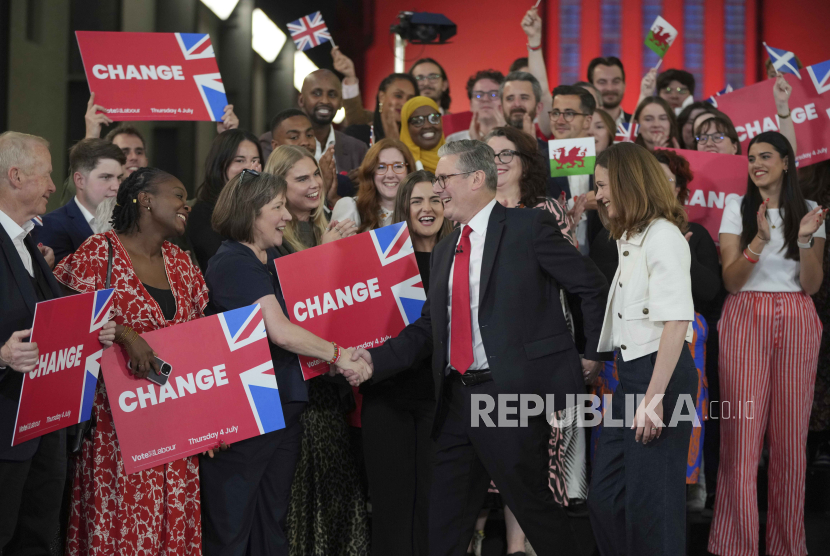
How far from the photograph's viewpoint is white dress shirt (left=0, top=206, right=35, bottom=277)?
115 inches

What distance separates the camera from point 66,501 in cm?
332

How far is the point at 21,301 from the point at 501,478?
186 cm

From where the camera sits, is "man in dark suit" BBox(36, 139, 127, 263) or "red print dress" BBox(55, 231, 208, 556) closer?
"red print dress" BBox(55, 231, 208, 556)

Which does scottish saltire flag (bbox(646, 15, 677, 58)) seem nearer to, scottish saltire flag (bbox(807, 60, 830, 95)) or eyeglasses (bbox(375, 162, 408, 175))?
scottish saltire flag (bbox(807, 60, 830, 95))

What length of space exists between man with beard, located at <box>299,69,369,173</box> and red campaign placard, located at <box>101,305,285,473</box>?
246cm

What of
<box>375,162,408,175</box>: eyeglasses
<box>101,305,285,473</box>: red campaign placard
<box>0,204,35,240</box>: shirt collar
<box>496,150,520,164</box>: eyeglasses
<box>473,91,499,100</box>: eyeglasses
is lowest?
<box>101,305,285,473</box>: red campaign placard

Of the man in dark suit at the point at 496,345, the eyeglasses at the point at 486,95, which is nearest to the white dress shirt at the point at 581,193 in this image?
the eyeglasses at the point at 486,95

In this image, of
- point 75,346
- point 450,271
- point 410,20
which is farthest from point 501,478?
point 410,20

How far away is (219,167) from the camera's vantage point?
13.9 feet

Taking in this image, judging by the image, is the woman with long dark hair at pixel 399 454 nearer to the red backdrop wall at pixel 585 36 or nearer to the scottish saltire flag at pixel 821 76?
the scottish saltire flag at pixel 821 76

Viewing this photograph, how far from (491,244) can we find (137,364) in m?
1.42

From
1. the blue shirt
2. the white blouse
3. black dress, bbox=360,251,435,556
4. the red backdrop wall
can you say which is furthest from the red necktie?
the red backdrop wall

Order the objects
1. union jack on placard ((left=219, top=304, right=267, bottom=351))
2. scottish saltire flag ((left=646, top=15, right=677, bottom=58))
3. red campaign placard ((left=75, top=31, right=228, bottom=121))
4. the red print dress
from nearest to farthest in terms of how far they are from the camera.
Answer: the red print dress → union jack on placard ((left=219, top=304, right=267, bottom=351)) → red campaign placard ((left=75, top=31, right=228, bottom=121)) → scottish saltire flag ((left=646, top=15, right=677, bottom=58))

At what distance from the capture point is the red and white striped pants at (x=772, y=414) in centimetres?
400
